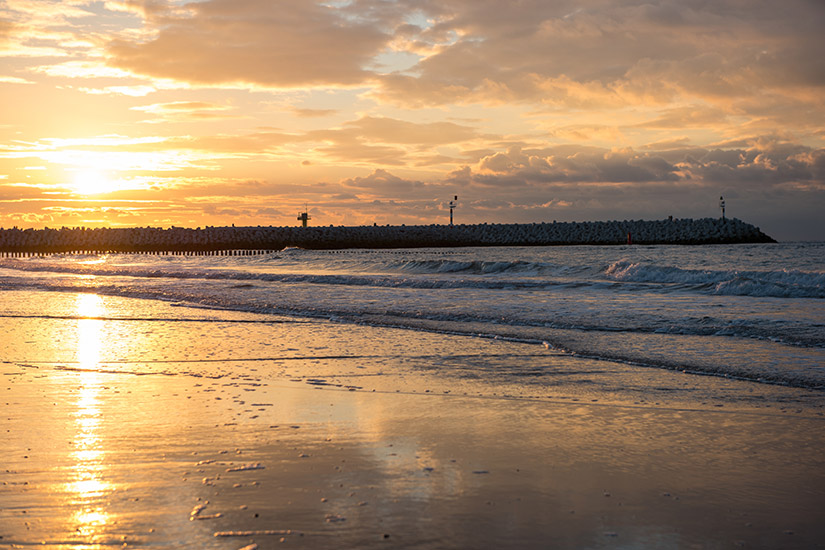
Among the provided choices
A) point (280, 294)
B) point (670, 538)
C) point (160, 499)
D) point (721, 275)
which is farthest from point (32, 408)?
point (721, 275)

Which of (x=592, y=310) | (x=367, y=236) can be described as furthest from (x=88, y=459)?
(x=367, y=236)

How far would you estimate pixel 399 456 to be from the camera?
5.03 meters

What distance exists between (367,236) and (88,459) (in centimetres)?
11154

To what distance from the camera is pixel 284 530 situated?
370 centimetres

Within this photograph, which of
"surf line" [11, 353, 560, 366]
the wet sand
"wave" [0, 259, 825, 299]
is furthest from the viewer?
"wave" [0, 259, 825, 299]

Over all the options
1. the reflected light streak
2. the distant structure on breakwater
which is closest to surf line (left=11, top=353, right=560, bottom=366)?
the reflected light streak

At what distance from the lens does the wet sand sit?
373 centimetres

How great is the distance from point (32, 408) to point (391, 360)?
4.35 m

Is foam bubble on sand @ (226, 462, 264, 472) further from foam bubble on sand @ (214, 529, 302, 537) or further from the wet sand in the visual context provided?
foam bubble on sand @ (214, 529, 302, 537)

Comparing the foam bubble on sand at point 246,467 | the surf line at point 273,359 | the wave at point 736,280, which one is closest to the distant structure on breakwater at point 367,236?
the wave at point 736,280

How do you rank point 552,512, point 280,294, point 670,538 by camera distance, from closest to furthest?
point 670,538 < point 552,512 < point 280,294

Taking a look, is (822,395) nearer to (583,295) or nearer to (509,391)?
(509,391)

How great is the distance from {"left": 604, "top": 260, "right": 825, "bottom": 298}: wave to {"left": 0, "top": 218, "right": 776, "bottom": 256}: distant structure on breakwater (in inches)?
2929

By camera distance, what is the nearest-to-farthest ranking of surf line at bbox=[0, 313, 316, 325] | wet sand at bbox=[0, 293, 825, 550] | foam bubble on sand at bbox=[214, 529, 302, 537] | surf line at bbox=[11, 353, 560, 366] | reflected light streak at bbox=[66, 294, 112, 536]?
foam bubble on sand at bbox=[214, 529, 302, 537] → wet sand at bbox=[0, 293, 825, 550] → reflected light streak at bbox=[66, 294, 112, 536] → surf line at bbox=[11, 353, 560, 366] → surf line at bbox=[0, 313, 316, 325]
